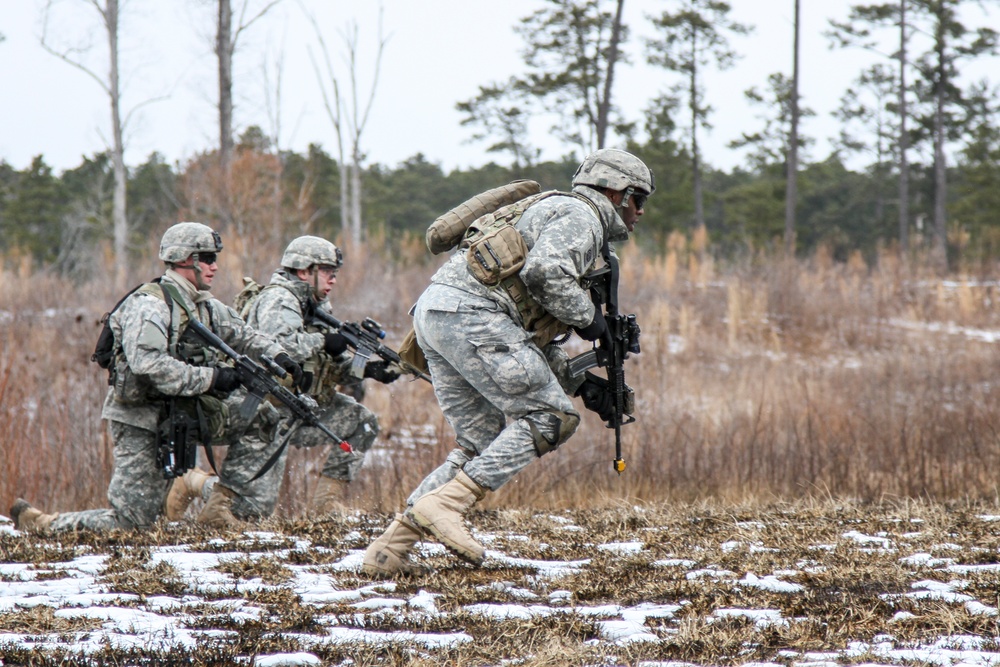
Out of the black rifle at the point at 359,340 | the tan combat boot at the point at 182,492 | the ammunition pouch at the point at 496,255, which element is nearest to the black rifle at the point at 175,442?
the tan combat boot at the point at 182,492

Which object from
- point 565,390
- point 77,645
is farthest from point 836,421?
point 77,645

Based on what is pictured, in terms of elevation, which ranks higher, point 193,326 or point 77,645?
point 193,326

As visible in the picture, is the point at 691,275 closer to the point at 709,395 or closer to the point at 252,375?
the point at 709,395

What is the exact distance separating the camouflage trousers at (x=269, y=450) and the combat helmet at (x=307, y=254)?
1.00 meters

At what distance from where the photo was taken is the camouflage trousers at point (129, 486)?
5707 millimetres

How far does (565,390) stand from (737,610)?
1555 millimetres

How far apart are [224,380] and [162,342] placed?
40 cm

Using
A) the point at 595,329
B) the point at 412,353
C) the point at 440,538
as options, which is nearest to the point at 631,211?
the point at 595,329

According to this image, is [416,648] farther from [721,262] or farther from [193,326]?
[721,262]

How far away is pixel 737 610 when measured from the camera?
355 centimetres

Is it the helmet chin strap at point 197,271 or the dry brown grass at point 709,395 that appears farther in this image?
the dry brown grass at point 709,395

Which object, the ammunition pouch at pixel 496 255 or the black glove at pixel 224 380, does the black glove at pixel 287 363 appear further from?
the ammunition pouch at pixel 496 255

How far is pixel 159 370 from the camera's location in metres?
5.38

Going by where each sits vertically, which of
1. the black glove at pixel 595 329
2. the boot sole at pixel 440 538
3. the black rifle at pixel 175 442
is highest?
the black glove at pixel 595 329
